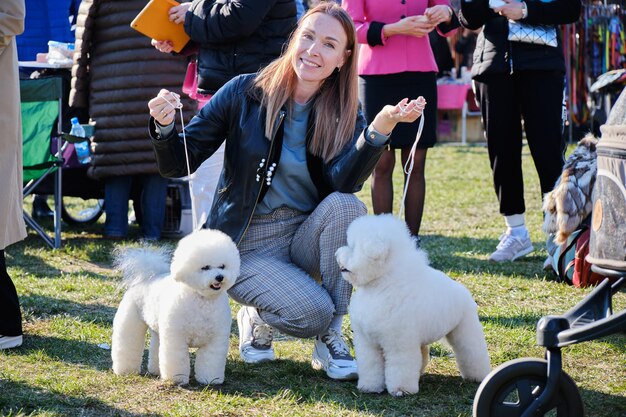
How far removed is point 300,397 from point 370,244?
1.93 feet

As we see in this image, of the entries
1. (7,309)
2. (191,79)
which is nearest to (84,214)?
(191,79)

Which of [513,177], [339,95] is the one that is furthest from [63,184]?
[339,95]

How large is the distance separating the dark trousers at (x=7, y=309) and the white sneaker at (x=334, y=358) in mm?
1162

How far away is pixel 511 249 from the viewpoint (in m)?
5.45

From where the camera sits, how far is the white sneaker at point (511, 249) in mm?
5434

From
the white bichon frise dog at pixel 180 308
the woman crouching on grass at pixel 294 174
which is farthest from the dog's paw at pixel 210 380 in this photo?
the woman crouching on grass at pixel 294 174

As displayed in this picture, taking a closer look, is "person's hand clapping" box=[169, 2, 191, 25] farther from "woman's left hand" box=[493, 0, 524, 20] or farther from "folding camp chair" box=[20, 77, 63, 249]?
"woman's left hand" box=[493, 0, 524, 20]

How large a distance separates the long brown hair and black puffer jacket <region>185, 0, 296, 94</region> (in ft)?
3.86

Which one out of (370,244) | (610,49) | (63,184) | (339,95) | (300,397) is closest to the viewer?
(370,244)

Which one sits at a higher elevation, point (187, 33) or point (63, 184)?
point (187, 33)

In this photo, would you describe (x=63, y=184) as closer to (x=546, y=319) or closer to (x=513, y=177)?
(x=513, y=177)

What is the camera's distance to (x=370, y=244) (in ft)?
9.37

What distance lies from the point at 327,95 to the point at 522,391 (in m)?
1.43

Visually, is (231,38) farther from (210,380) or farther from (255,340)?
(210,380)
